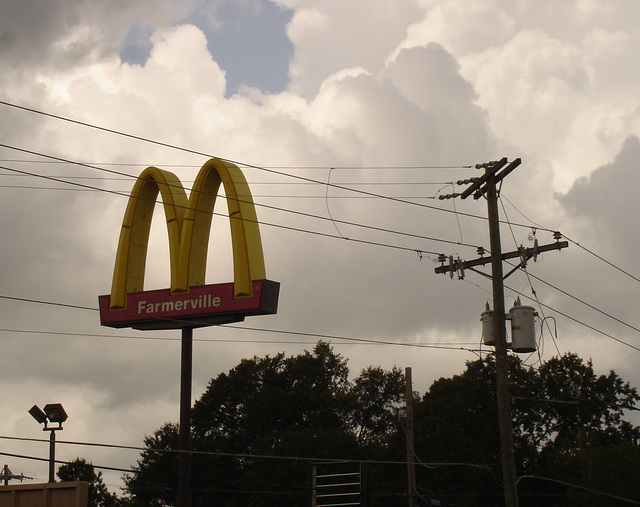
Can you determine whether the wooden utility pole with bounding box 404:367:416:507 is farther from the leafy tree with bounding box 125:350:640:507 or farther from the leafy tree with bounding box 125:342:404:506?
the leafy tree with bounding box 125:342:404:506

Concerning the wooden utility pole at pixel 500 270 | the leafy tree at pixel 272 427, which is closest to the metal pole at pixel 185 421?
the wooden utility pole at pixel 500 270

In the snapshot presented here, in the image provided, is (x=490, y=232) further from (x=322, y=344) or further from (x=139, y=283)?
(x=322, y=344)

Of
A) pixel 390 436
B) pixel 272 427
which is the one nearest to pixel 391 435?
pixel 390 436

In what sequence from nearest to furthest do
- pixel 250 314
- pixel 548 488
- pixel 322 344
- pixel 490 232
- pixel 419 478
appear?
pixel 490 232
pixel 250 314
pixel 419 478
pixel 548 488
pixel 322 344

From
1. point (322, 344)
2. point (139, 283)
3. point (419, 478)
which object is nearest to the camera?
point (139, 283)

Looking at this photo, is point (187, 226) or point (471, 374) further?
point (471, 374)

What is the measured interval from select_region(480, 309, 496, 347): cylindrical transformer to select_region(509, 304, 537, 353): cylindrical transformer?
1.69ft

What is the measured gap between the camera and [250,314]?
86.4 ft

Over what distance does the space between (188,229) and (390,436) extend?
39.4m

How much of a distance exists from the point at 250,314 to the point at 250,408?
36.6 metres

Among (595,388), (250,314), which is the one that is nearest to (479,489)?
(595,388)

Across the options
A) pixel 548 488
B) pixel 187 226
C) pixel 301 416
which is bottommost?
pixel 548 488

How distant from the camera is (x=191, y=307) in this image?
27203mm

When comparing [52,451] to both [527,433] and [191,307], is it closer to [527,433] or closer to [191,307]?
[191,307]
